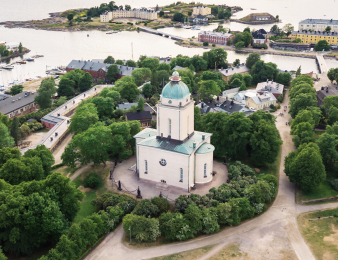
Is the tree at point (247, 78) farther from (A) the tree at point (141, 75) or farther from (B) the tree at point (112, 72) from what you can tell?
(B) the tree at point (112, 72)

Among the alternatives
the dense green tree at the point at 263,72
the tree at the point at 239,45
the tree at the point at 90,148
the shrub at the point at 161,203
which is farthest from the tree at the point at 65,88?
the tree at the point at 239,45

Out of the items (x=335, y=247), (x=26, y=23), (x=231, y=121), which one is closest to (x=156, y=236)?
(x=335, y=247)

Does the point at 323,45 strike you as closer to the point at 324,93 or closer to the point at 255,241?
the point at 324,93

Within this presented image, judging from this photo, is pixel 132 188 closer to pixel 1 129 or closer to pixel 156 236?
pixel 156 236

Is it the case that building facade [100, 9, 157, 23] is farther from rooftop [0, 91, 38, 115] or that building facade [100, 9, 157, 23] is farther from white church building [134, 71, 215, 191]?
white church building [134, 71, 215, 191]

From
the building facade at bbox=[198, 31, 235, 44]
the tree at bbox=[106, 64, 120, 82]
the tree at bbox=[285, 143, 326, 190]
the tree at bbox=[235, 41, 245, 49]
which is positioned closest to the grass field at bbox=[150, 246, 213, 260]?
the tree at bbox=[285, 143, 326, 190]

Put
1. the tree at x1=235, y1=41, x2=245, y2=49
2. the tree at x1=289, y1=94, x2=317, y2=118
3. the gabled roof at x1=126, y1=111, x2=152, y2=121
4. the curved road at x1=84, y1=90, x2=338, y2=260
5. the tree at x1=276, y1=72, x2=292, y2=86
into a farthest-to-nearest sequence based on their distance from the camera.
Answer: the tree at x1=235, y1=41, x2=245, y2=49 < the tree at x1=276, y1=72, x2=292, y2=86 < the tree at x1=289, y1=94, x2=317, y2=118 < the gabled roof at x1=126, y1=111, x2=152, y2=121 < the curved road at x1=84, y1=90, x2=338, y2=260
